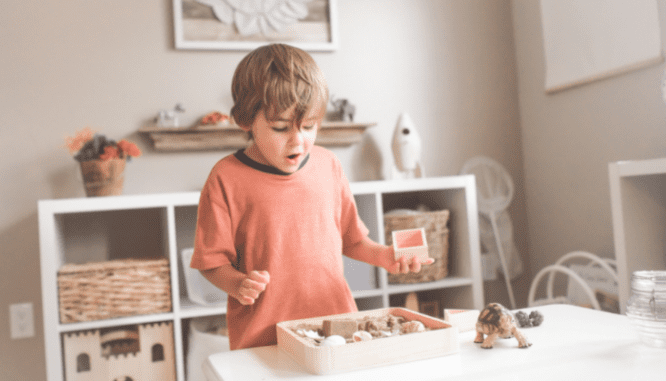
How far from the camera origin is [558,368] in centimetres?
63

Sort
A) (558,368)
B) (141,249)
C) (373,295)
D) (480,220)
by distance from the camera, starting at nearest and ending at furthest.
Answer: (558,368) → (373,295) → (141,249) → (480,220)

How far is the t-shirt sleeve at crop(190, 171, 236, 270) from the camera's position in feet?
2.94

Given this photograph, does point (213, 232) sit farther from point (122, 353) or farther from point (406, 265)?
point (122, 353)

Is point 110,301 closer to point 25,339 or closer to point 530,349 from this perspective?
point 25,339

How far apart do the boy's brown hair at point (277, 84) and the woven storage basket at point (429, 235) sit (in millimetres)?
1119

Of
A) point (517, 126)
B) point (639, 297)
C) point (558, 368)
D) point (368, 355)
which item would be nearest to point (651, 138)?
point (517, 126)

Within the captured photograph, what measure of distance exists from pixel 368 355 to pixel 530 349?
0.22 meters

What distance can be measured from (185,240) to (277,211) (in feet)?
4.14

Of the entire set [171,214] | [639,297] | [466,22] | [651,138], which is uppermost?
[466,22]

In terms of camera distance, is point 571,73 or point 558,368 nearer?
point 558,368

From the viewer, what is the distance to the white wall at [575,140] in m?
1.84

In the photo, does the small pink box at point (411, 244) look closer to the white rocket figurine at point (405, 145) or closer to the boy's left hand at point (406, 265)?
the boy's left hand at point (406, 265)

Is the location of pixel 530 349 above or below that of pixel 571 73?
below

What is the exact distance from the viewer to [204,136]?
6.91ft
